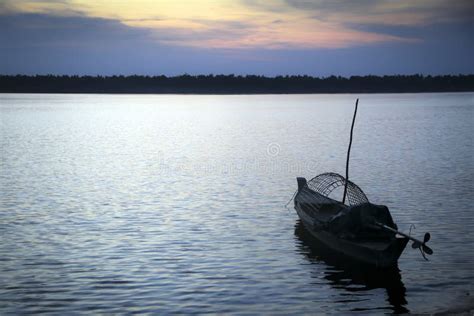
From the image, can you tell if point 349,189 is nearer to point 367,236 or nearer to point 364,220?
point 367,236

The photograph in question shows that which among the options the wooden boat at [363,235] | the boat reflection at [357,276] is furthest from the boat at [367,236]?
the boat reflection at [357,276]

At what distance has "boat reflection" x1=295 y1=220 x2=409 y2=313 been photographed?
20.3 meters

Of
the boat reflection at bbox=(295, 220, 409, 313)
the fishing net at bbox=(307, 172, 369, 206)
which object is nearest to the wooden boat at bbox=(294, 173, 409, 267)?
the boat reflection at bbox=(295, 220, 409, 313)

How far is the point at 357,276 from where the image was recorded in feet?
73.4

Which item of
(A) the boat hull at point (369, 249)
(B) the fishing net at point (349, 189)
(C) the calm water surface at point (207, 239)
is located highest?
(B) the fishing net at point (349, 189)

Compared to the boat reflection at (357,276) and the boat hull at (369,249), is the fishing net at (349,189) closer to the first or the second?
the boat hull at (369,249)

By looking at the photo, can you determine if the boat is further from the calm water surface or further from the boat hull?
the calm water surface

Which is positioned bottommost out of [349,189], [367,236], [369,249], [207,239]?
[207,239]

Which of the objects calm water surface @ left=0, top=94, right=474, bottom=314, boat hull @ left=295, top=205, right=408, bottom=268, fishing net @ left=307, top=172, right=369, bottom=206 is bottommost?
calm water surface @ left=0, top=94, right=474, bottom=314

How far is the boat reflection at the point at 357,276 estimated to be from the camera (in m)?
20.3

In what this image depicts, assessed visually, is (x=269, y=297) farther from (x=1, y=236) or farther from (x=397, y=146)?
(x=397, y=146)

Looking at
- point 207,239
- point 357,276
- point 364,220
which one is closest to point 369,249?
point 357,276

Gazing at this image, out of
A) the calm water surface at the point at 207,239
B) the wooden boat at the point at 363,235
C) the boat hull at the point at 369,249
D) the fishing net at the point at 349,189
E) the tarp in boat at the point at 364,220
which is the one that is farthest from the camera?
the fishing net at the point at 349,189

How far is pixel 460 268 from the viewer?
75.9 feet
